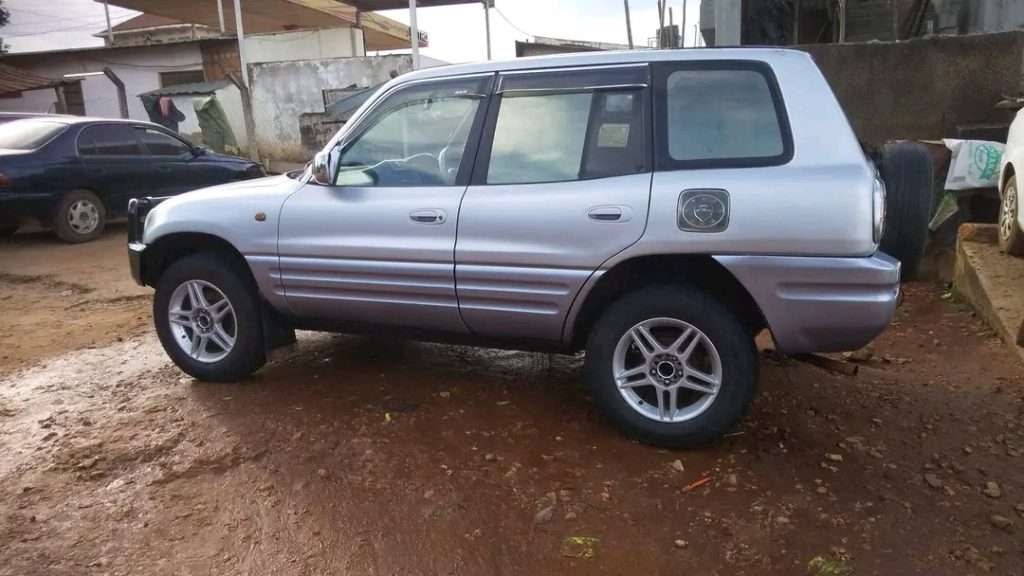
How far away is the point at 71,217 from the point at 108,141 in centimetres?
115

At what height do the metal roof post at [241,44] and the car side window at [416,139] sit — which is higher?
the metal roof post at [241,44]

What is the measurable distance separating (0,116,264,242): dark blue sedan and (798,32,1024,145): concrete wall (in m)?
8.27

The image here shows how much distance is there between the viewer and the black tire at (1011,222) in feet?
17.9

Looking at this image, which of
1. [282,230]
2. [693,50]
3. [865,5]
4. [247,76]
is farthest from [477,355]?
[247,76]

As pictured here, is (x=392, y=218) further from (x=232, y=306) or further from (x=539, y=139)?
(x=232, y=306)

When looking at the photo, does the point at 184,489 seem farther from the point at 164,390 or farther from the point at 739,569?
the point at 739,569

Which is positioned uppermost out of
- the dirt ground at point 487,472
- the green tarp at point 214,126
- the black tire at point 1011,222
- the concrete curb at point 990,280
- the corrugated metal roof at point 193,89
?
the corrugated metal roof at point 193,89

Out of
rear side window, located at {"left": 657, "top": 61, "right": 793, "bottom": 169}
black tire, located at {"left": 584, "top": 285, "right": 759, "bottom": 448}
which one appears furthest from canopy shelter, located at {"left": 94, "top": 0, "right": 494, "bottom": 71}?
black tire, located at {"left": 584, "top": 285, "right": 759, "bottom": 448}

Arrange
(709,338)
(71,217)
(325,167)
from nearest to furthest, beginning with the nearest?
(709,338) → (325,167) → (71,217)

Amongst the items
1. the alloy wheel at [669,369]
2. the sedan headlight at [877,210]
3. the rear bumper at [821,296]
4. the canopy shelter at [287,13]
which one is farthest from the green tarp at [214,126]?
the sedan headlight at [877,210]

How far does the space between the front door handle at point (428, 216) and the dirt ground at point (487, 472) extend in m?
1.01

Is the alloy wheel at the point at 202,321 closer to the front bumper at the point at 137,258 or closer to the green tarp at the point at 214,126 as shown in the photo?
the front bumper at the point at 137,258

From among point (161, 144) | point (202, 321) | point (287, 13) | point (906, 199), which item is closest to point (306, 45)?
point (287, 13)

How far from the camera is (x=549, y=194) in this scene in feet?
11.6
